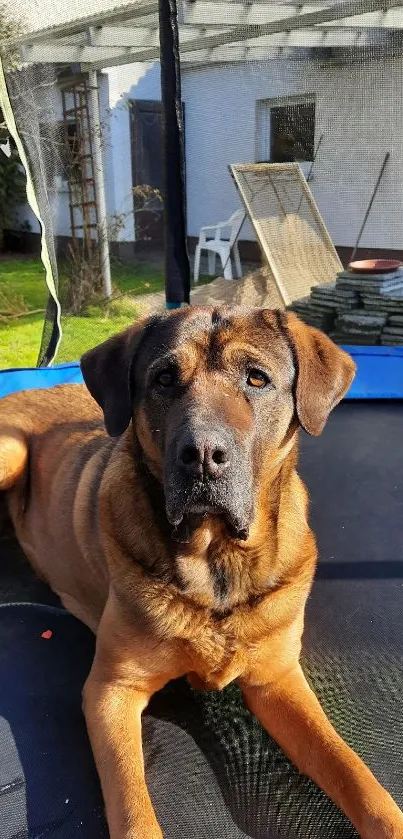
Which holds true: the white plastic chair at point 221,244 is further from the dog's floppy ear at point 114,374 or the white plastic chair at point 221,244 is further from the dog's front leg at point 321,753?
the dog's front leg at point 321,753

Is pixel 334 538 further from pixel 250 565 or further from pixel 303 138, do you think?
pixel 303 138

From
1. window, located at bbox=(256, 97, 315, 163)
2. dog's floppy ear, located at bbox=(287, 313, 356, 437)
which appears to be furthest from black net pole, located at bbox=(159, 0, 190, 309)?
dog's floppy ear, located at bbox=(287, 313, 356, 437)

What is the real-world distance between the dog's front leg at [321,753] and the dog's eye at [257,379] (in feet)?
2.65

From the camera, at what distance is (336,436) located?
377cm

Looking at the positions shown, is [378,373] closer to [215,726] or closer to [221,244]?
[221,244]

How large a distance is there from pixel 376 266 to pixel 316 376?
3.61m

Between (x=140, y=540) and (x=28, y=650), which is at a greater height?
(x=140, y=540)

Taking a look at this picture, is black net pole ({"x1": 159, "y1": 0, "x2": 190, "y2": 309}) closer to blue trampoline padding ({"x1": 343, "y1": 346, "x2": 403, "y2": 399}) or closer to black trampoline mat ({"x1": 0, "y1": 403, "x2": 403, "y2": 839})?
blue trampoline padding ({"x1": 343, "y1": 346, "x2": 403, "y2": 399})

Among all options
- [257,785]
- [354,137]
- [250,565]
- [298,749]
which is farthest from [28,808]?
[354,137]

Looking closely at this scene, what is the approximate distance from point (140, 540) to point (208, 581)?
217 mm

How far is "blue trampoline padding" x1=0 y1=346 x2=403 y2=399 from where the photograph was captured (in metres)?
4.20

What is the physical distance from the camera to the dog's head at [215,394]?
158 centimetres

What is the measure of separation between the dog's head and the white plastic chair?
3.29 meters

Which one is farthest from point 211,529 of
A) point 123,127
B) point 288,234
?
point 123,127
